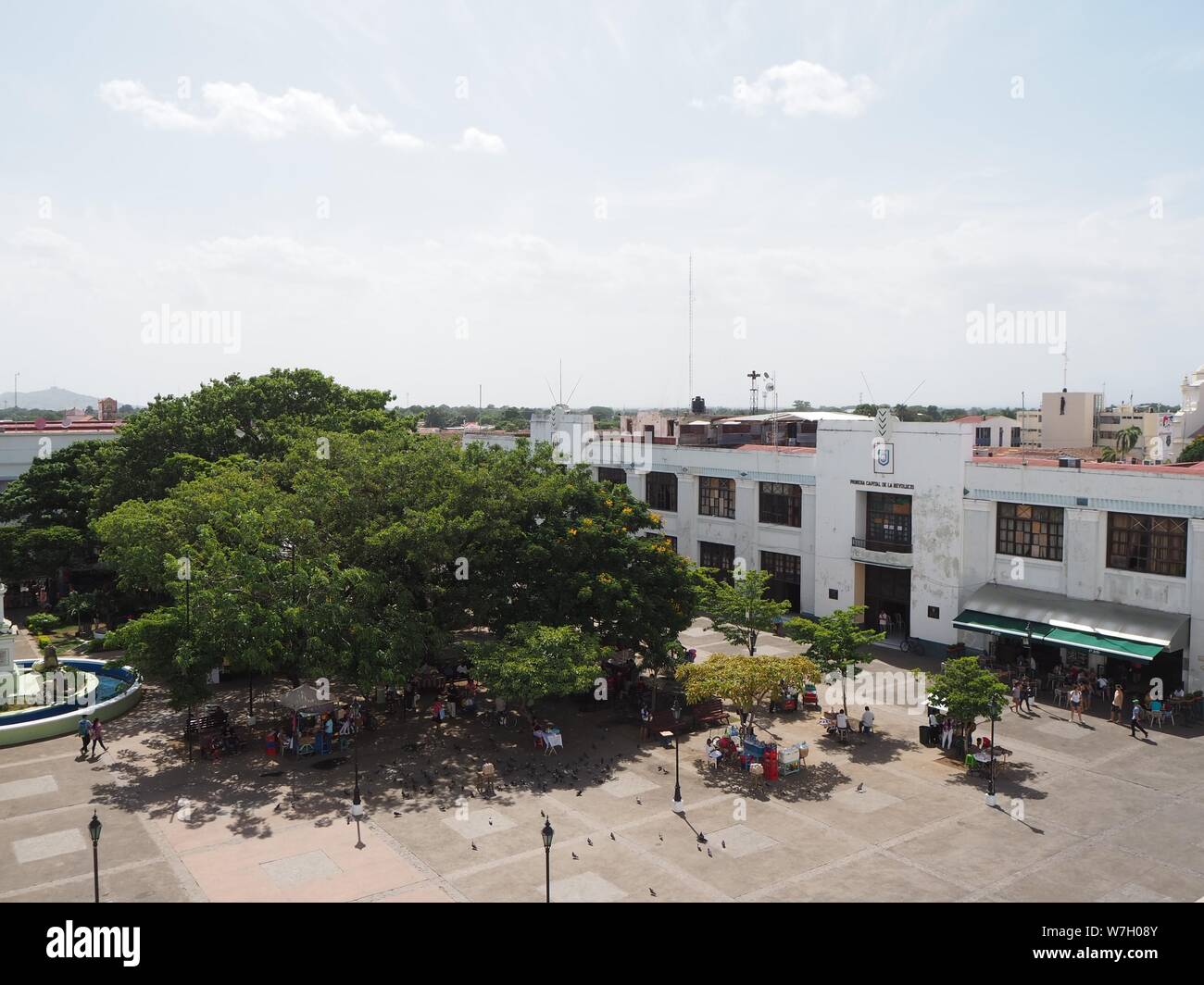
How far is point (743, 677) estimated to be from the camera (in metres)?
29.1

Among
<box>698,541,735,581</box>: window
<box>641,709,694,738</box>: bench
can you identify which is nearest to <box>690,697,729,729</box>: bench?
<box>641,709,694,738</box>: bench

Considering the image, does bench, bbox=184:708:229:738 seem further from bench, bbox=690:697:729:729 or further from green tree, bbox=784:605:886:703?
green tree, bbox=784:605:886:703

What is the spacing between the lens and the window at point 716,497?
5397cm

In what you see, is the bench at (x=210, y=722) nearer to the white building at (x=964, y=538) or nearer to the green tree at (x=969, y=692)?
the green tree at (x=969, y=692)

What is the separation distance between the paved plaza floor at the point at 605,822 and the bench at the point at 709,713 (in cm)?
90

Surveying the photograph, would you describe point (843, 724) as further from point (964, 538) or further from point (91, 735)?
point (91, 735)

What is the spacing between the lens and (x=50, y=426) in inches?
3482

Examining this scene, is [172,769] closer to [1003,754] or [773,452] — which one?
[1003,754]

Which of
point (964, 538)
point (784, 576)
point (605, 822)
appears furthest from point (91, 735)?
point (964, 538)

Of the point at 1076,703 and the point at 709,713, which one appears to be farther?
the point at 1076,703

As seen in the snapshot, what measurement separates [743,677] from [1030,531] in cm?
1806

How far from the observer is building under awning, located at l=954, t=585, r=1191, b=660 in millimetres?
35031

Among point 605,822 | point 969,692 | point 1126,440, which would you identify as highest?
point 1126,440

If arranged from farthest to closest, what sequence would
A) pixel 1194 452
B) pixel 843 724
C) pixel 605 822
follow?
pixel 1194 452 → pixel 843 724 → pixel 605 822
